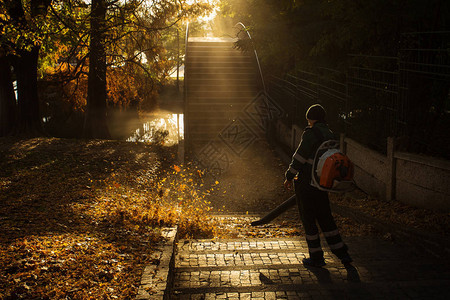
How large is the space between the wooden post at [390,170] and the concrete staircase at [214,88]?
9.47m

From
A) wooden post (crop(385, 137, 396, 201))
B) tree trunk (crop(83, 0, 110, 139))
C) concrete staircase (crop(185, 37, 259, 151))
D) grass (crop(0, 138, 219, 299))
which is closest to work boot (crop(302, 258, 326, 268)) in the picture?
grass (crop(0, 138, 219, 299))

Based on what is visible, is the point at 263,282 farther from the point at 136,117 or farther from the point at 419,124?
the point at 136,117

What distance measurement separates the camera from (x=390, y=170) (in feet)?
28.0

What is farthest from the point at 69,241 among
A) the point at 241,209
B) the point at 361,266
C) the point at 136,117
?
the point at 136,117

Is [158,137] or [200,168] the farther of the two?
[158,137]

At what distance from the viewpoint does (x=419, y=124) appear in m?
9.19

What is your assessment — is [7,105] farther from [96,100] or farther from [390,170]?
[390,170]

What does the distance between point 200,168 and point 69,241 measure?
869 centimetres

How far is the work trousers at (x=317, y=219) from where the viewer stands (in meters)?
5.61

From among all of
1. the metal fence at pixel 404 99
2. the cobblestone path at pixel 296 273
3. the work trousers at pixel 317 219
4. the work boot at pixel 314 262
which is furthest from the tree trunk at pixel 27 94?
the work boot at pixel 314 262

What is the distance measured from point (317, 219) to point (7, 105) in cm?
1596

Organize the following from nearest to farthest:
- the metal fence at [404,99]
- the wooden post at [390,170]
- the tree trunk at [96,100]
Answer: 1. the wooden post at [390,170]
2. the metal fence at [404,99]
3. the tree trunk at [96,100]

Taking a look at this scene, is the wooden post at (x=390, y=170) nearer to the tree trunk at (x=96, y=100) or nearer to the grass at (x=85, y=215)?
the grass at (x=85, y=215)

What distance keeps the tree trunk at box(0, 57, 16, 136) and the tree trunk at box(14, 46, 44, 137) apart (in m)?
0.74
